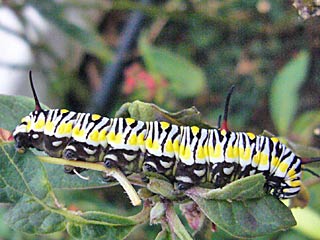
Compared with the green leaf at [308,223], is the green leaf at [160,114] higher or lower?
higher

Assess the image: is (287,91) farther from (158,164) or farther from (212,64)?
(158,164)

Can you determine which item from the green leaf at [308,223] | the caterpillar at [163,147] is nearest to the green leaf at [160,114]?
the caterpillar at [163,147]

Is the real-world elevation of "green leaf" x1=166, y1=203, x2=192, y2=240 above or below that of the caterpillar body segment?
below

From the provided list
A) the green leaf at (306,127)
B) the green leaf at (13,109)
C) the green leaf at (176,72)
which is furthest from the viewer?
the green leaf at (176,72)

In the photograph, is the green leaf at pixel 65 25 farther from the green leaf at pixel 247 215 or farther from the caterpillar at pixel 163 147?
the green leaf at pixel 247 215

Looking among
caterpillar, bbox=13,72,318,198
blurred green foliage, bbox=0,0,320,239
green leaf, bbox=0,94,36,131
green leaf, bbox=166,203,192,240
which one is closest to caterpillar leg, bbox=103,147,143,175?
caterpillar, bbox=13,72,318,198

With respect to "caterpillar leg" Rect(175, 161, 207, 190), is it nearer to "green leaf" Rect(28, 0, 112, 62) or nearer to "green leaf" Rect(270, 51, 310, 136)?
"green leaf" Rect(270, 51, 310, 136)

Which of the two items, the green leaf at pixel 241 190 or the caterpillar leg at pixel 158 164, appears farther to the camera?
the caterpillar leg at pixel 158 164

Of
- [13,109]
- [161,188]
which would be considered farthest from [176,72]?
[161,188]
